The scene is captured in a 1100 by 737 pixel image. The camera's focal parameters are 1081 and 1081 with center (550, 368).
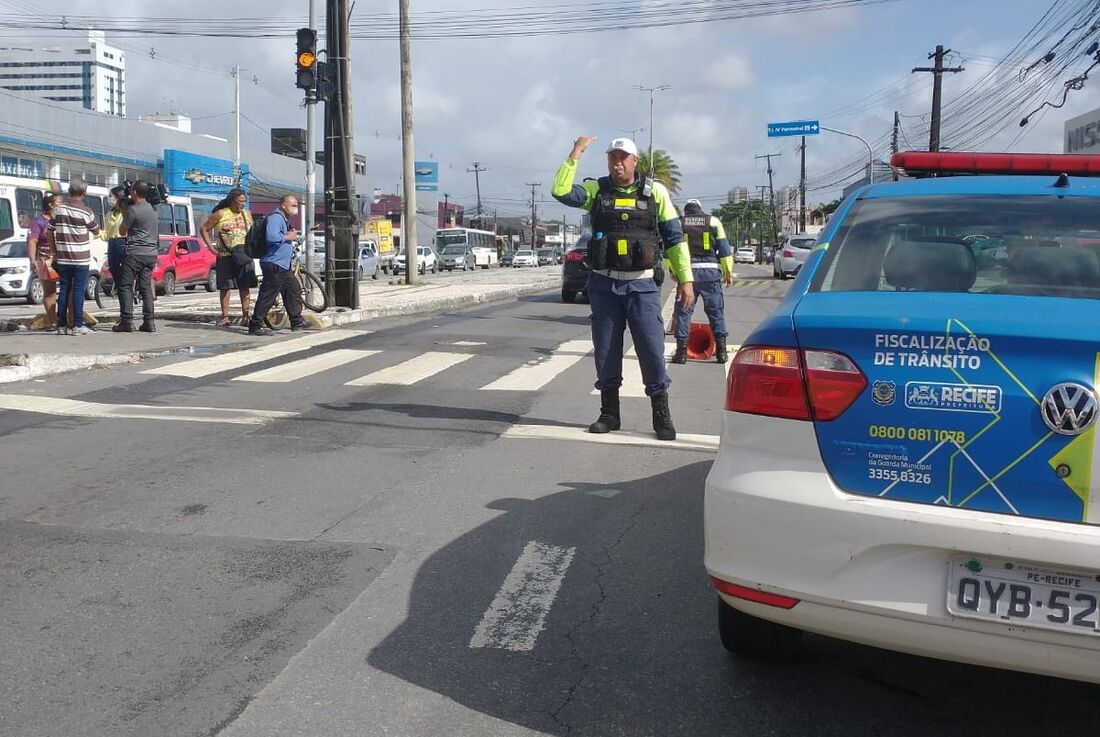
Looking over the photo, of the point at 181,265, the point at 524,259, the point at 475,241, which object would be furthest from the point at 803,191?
the point at 181,265

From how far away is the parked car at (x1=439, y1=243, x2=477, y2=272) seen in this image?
6650cm

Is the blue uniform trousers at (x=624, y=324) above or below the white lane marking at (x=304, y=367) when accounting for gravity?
above

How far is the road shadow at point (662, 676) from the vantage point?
3.16m

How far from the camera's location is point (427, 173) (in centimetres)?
12206

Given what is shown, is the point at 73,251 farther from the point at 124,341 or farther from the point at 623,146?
the point at 623,146

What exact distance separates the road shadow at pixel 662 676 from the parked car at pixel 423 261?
53411 millimetres

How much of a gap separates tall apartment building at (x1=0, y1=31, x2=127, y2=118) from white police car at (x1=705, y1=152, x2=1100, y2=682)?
180 metres

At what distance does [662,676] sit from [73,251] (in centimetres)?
991

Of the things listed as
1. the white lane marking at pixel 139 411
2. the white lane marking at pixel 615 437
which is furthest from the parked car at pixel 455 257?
the white lane marking at pixel 615 437

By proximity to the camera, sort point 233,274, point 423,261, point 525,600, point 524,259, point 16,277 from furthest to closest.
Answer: point 524,259 < point 423,261 < point 16,277 < point 233,274 < point 525,600

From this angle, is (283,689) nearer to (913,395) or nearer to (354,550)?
(354,550)

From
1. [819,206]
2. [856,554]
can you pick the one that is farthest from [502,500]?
[819,206]

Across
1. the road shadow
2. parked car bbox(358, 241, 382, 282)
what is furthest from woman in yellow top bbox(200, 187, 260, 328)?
parked car bbox(358, 241, 382, 282)

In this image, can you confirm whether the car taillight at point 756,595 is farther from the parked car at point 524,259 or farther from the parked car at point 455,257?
the parked car at point 524,259
